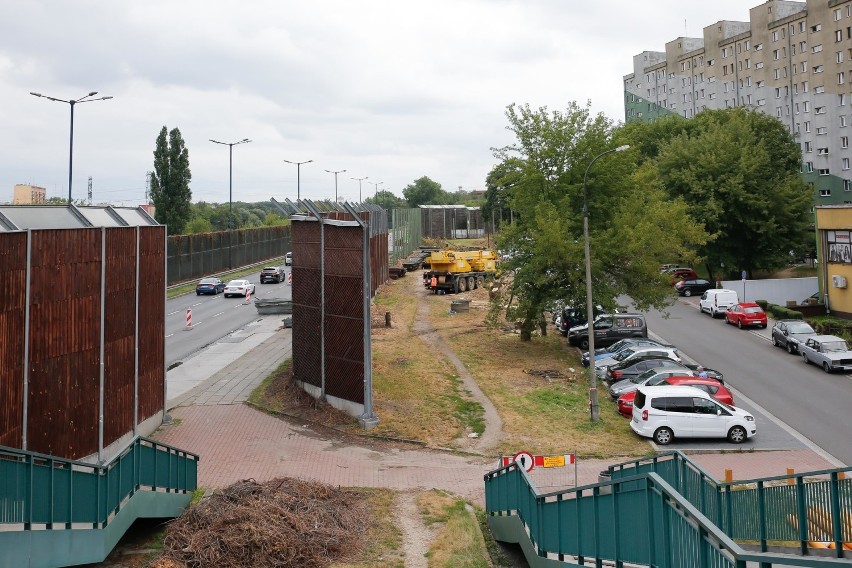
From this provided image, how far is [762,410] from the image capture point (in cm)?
2525

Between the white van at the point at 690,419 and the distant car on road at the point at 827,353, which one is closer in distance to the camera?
the white van at the point at 690,419

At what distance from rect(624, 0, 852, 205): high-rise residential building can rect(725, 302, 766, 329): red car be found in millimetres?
21272

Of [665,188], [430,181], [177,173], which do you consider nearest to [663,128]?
[665,188]

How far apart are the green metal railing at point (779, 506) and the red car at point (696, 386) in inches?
479

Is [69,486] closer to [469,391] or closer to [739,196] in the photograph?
[469,391]

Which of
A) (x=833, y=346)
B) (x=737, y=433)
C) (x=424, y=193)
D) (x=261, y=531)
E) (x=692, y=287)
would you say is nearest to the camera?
(x=261, y=531)

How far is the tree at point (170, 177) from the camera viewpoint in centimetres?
7275

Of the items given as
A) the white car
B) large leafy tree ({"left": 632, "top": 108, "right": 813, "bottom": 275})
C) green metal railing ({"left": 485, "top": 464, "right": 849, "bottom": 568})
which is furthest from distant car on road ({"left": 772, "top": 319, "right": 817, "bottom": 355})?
the white car

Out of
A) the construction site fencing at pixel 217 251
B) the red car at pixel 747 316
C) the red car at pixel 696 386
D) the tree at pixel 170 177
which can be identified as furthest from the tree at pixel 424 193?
the red car at pixel 696 386

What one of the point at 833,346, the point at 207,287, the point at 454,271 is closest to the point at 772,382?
the point at 833,346

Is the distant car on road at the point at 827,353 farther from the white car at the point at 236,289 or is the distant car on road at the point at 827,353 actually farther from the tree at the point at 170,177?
the tree at the point at 170,177

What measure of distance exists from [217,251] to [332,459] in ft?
178

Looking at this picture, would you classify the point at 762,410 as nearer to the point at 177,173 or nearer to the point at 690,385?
the point at 690,385

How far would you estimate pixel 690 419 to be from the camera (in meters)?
21.3
